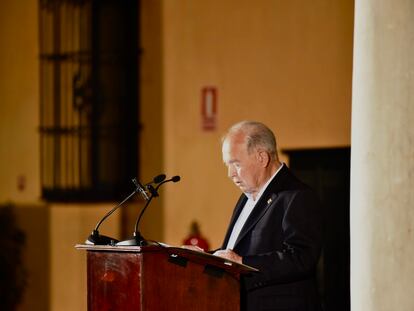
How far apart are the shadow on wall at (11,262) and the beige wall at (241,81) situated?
5.14 ft

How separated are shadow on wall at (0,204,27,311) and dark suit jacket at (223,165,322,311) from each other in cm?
556

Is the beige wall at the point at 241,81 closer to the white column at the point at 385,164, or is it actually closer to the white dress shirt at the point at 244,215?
the white dress shirt at the point at 244,215

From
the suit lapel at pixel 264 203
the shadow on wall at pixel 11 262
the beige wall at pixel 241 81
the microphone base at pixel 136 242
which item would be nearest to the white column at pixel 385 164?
the suit lapel at pixel 264 203

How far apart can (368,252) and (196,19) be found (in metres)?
5.27

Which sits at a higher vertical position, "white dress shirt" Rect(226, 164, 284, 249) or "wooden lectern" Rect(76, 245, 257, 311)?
"white dress shirt" Rect(226, 164, 284, 249)

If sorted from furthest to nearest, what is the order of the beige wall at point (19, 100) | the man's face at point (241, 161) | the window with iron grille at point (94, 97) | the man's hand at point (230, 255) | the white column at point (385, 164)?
the beige wall at point (19, 100) < the window with iron grille at point (94, 97) < the man's face at point (241, 161) < the man's hand at point (230, 255) < the white column at point (385, 164)

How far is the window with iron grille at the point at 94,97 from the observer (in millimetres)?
9641

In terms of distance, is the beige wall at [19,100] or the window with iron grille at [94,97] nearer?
the window with iron grille at [94,97]

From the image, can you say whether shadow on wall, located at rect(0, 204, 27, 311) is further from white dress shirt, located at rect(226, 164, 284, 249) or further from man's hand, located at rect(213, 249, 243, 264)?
man's hand, located at rect(213, 249, 243, 264)

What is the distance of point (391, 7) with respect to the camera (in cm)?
398

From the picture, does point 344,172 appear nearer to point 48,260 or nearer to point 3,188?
point 48,260

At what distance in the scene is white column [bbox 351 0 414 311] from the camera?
12.8 feet

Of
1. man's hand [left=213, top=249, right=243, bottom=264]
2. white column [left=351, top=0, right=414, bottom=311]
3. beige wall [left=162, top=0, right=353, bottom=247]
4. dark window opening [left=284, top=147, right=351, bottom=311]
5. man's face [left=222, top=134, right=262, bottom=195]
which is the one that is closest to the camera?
white column [left=351, top=0, right=414, bottom=311]

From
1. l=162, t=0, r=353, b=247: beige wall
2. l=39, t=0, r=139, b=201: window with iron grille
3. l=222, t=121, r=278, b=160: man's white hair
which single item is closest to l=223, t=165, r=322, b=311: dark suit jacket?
l=222, t=121, r=278, b=160: man's white hair
